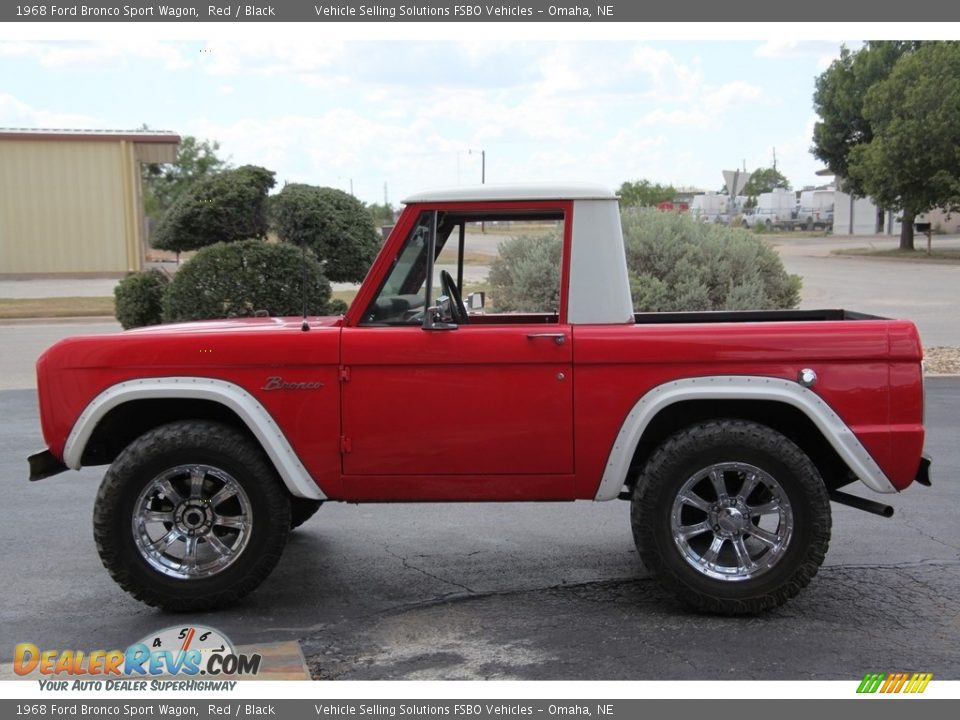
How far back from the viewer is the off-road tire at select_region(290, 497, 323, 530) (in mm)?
5714

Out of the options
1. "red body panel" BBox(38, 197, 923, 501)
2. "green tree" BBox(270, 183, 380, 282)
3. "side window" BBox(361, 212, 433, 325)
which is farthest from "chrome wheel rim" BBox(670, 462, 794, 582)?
"green tree" BBox(270, 183, 380, 282)

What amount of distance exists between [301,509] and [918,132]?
32923mm

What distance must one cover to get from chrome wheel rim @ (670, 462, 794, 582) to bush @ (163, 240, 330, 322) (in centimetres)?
697

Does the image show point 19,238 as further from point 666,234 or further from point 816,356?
point 816,356

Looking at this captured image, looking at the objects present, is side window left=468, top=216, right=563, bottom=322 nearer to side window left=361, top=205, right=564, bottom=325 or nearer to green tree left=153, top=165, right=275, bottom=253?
green tree left=153, top=165, right=275, bottom=253

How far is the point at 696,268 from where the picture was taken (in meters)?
12.4

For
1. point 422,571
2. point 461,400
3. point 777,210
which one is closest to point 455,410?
point 461,400

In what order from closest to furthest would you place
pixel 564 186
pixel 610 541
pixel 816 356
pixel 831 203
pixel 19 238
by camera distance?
pixel 816 356 → pixel 564 186 → pixel 610 541 → pixel 19 238 → pixel 831 203

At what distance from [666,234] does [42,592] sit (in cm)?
900

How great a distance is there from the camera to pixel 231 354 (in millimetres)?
4949

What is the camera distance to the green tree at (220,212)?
12695mm

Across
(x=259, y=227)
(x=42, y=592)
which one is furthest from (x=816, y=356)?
(x=259, y=227)

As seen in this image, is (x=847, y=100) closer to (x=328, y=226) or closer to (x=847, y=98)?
(x=847, y=98)

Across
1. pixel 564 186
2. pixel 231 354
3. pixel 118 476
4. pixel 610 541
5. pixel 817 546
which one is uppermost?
pixel 564 186
